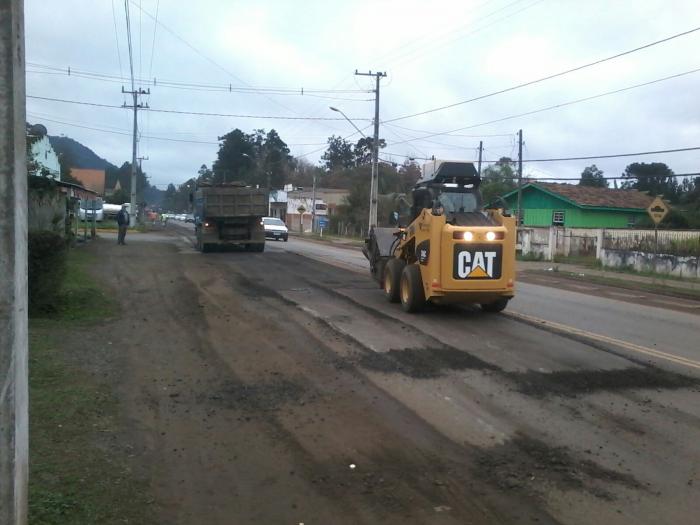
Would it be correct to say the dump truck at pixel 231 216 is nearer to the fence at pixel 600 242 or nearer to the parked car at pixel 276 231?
the fence at pixel 600 242

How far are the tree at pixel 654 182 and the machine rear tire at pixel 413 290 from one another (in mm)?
51199

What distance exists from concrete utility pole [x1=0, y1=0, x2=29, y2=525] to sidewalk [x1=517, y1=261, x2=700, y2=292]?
71.0ft

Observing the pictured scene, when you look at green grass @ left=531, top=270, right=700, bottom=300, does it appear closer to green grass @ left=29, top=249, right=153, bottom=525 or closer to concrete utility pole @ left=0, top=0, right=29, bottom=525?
green grass @ left=29, top=249, right=153, bottom=525

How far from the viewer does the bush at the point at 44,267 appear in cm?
1064

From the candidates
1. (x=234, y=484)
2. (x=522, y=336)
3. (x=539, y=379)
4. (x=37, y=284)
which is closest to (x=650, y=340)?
(x=522, y=336)

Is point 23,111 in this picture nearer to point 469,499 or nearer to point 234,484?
point 234,484

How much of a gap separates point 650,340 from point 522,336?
82.7 inches

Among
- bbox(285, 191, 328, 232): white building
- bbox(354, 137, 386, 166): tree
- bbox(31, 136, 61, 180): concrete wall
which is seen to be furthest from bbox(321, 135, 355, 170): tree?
bbox(31, 136, 61, 180): concrete wall

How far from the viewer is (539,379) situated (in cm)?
793

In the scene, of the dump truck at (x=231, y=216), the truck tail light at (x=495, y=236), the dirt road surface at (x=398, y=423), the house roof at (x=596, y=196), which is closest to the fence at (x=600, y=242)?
the house roof at (x=596, y=196)

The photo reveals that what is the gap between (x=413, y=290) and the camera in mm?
12438

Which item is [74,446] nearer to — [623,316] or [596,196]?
[623,316]

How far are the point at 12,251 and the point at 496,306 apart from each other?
34.8 feet

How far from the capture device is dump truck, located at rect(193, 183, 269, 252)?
27.8 m
